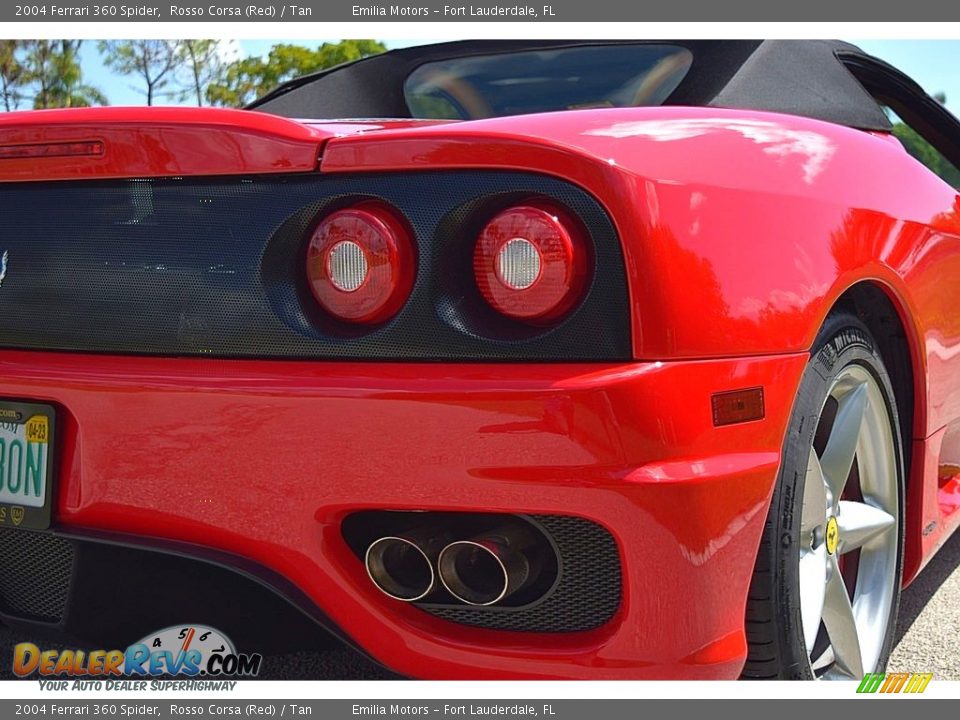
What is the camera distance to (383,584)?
1.62 meters

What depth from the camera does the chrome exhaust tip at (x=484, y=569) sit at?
1551mm

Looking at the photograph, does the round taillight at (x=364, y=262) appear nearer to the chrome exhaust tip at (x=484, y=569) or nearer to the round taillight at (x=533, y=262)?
the round taillight at (x=533, y=262)

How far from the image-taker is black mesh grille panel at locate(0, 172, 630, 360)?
1.51 metres

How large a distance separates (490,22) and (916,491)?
5.21ft

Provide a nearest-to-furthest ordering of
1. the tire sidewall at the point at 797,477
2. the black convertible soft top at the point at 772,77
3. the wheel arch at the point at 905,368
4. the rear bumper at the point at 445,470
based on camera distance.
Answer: the rear bumper at the point at 445,470, the tire sidewall at the point at 797,477, the wheel arch at the point at 905,368, the black convertible soft top at the point at 772,77

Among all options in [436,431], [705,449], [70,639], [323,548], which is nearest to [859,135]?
[705,449]

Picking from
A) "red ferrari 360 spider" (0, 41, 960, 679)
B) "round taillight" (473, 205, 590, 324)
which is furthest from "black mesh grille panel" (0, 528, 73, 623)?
"round taillight" (473, 205, 590, 324)

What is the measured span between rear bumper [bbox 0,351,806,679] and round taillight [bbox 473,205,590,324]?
10cm

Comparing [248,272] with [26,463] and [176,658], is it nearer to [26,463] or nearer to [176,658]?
[26,463]

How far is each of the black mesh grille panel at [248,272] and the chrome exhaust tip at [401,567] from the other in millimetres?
292

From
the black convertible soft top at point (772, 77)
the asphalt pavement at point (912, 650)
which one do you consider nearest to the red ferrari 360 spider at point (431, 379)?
the asphalt pavement at point (912, 650)

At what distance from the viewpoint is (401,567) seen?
1644 millimetres

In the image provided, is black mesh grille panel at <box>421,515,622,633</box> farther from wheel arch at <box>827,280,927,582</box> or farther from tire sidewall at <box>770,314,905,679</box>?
wheel arch at <box>827,280,927,582</box>
